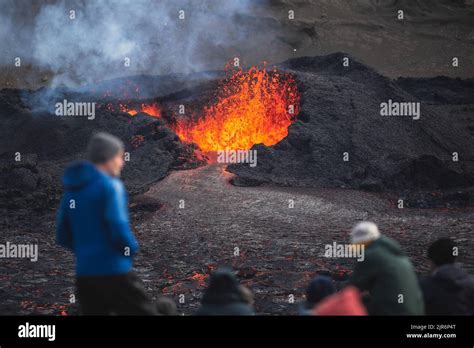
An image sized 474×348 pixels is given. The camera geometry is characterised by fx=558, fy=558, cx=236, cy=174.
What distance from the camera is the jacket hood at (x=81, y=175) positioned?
4.35 meters

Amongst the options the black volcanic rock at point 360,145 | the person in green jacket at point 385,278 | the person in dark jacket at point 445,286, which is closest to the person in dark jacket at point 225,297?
the person in green jacket at point 385,278

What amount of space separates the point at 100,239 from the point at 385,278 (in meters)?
A: 2.47

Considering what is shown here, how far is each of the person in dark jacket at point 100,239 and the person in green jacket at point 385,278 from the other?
2.01 meters

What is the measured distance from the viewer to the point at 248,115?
2327 centimetres

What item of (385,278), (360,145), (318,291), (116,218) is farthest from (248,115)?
(116,218)

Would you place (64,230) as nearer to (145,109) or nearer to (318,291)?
(318,291)

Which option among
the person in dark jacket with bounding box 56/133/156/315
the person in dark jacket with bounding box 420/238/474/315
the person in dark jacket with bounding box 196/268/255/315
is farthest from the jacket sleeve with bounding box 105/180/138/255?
the person in dark jacket with bounding box 420/238/474/315

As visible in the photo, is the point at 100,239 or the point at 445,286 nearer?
the point at 100,239

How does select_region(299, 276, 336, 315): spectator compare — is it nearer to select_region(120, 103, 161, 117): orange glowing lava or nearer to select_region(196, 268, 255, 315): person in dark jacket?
select_region(196, 268, 255, 315): person in dark jacket

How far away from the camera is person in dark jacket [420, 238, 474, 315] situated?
5.30 metres

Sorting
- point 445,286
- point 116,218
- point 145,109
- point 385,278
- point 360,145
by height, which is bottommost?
point 445,286

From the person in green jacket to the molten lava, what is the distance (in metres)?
17.1

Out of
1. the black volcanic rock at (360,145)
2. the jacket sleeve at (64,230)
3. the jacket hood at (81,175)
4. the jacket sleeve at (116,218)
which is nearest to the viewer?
the jacket sleeve at (116,218)

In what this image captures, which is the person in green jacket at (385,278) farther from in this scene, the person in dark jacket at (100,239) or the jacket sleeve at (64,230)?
the jacket sleeve at (64,230)
